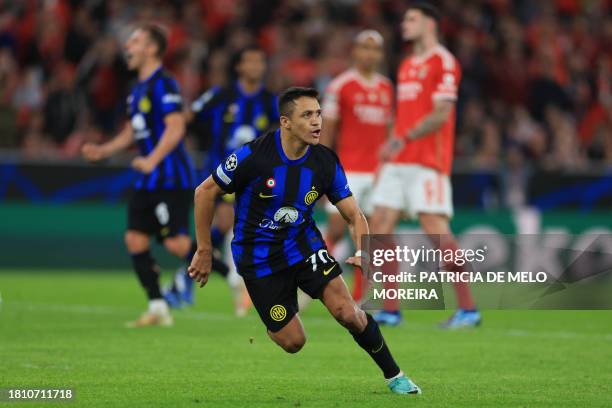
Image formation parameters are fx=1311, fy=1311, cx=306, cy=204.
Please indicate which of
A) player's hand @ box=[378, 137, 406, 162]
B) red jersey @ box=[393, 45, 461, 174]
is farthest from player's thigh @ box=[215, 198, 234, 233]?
player's hand @ box=[378, 137, 406, 162]

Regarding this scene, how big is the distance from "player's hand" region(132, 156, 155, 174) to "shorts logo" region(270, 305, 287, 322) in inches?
133

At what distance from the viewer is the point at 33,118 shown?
17.4 meters

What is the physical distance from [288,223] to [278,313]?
52cm

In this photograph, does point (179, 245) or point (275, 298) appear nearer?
point (275, 298)

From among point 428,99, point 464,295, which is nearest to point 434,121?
point 428,99

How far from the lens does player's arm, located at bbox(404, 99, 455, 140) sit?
11.2 m

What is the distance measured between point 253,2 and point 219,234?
24.0ft

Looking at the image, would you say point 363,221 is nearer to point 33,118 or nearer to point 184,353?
point 184,353

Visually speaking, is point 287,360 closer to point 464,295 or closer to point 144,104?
point 464,295

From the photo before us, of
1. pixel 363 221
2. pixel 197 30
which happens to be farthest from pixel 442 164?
pixel 197 30

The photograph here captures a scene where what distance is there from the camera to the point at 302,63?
18.6m

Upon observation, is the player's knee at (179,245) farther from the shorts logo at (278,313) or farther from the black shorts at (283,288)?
the shorts logo at (278,313)

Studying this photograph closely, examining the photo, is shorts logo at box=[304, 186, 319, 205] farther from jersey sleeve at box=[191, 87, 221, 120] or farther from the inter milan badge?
jersey sleeve at box=[191, 87, 221, 120]

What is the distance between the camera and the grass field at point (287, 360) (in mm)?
7203
